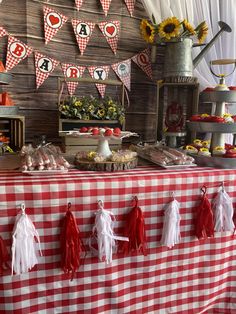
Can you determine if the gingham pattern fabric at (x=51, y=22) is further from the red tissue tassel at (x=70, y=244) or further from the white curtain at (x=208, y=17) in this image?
the red tissue tassel at (x=70, y=244)

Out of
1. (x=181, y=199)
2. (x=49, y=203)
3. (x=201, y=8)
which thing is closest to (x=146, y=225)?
(x=181, y=199)

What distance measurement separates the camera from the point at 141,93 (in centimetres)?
177

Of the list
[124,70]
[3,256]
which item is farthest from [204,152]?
[3,256]

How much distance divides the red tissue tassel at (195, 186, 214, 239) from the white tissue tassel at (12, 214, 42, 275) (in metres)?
0.60

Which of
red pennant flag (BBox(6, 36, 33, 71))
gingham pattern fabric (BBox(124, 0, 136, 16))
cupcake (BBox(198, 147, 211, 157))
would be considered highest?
gingham pattern fabric (BBox(124, 0, 136, 16))

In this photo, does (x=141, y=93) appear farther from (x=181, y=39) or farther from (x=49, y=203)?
(x=49, y=203)

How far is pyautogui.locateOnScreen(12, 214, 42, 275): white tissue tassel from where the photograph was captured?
0.84 meters

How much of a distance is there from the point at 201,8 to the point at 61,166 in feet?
4.07

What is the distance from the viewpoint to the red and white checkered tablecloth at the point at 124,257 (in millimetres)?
896

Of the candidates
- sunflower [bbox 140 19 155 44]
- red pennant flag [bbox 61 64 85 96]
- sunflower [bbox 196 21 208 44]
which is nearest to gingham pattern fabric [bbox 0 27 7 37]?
red pennant flag [bbox 61 64 85 96]

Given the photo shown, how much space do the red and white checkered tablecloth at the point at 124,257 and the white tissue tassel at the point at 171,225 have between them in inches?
1.2

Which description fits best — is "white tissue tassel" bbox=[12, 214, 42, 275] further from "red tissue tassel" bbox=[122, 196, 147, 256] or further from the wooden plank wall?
the wooden plank wall

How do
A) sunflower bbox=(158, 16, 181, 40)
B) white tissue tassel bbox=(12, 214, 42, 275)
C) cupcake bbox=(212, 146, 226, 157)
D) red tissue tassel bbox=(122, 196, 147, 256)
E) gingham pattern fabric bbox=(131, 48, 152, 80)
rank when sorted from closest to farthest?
white tissue tassel bbox=(12, 214, 42, 275) → red tissue tassel bbox=(122, 196, 147, 256) → cupcake bbox=(212, 146, 226, 157) → sunflower bbox=(158, 16, 181, 40) → gingham pattern fabric bbox=(131, 48, 152, 80)

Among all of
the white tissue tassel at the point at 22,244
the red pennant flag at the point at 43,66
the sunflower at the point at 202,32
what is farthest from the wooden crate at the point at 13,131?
the sunflower at the point at 202,32
